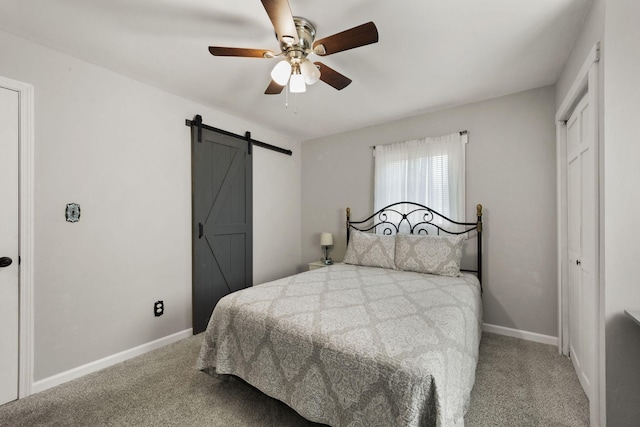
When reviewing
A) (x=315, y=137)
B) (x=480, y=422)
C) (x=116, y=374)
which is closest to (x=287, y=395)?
(x=480, y=422)

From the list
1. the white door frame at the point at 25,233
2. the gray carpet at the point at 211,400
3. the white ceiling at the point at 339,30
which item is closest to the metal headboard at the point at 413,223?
the gray carpet at the point at 211,400

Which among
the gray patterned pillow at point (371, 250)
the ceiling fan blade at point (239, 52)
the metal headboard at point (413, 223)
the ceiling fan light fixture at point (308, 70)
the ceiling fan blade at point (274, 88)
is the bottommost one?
the gray patterned pillow at point (371, 250)

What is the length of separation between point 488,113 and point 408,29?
1.66 metres

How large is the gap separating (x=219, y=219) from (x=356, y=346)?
240 centimetres

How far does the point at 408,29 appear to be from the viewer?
6.07 ft

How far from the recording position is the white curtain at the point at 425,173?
309 centimetres

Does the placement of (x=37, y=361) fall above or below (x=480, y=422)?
above

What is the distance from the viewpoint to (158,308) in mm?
2674

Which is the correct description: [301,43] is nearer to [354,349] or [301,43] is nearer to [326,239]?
[354,349]

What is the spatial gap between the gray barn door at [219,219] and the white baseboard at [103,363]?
255 mm

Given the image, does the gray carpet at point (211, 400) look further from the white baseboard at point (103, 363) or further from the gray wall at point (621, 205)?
the gray wall at point (621, 205)

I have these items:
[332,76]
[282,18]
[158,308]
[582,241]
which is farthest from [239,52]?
[582,241]

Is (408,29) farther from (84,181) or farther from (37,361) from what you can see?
(37,361)

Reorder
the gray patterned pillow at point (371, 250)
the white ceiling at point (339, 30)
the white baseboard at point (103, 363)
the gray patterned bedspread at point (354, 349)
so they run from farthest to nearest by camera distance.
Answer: the gray patterned pillow at point (371, 250), the white baseboard at point (103, 363), the white ceiling at point (339, 30), the gray patterned bedspread at point (354, 349)
